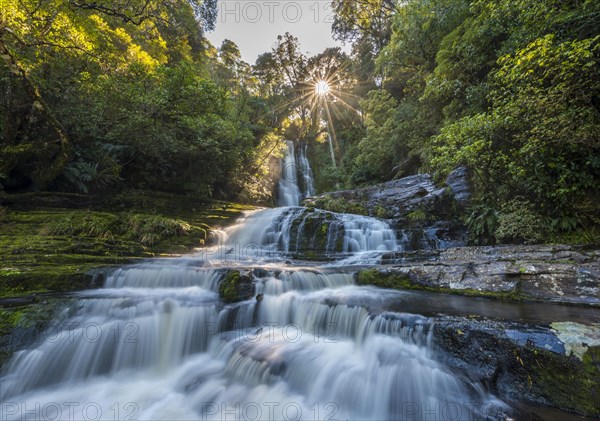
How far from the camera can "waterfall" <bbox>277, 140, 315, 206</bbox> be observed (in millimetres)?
20188

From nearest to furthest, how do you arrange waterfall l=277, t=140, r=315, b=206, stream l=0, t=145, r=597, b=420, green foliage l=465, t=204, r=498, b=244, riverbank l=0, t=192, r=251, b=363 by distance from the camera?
stream l=0, t=145, r=597, b=420 → riverbank l=0, t=192, r=251, b=363 → green foliage l=465, t=204, r=498, b=244 → waterfall l=277, t=140, r=315, b=206

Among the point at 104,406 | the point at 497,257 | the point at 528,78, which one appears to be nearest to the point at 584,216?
the point at 497,257

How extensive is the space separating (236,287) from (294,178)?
18241 millimetres

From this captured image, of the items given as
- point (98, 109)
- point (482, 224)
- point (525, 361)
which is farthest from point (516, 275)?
point (98, 109)

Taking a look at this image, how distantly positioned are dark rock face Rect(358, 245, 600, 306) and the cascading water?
0.60 m

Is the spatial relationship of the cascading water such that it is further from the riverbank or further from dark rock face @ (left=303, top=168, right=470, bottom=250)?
dark rock face @ (left=303, top=168, right=470, bottom=250)

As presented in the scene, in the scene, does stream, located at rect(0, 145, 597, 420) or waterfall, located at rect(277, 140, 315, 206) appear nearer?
stream, located at rect(0, 145, 597, 420)

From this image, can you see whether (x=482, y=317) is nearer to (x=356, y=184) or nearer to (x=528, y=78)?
(x=528, y=78)

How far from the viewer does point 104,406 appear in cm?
292

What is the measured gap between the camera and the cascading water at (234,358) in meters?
2.79

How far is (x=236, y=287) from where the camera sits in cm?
468

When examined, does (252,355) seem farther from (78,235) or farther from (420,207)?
→ (420,207)

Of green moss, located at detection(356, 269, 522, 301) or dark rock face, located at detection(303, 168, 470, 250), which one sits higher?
dark rock face, located at detection(303, 168, 470, 250)

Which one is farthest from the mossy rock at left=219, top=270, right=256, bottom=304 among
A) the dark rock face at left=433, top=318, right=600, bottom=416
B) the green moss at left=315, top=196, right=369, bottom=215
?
the green moss at left=315, top=196, right=369, bottom=215
